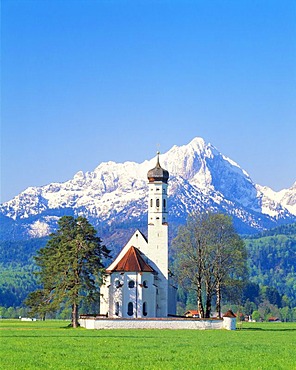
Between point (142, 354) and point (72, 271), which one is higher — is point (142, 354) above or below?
below

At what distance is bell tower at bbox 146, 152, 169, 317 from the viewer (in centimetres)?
11169

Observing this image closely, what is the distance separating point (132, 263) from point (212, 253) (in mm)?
10633

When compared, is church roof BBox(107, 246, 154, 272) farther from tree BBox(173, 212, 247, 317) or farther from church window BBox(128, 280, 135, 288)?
tree BBox(173, 212, 247, 317)

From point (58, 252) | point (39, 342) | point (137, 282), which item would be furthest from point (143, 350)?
point (137, 282)

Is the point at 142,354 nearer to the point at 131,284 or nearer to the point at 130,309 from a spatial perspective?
the point at 130,309

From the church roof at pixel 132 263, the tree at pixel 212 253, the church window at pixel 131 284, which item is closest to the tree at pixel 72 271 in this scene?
the church roof at pixel 132 263

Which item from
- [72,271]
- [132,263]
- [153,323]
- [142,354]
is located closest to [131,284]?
[132,263]

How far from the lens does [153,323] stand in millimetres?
92750

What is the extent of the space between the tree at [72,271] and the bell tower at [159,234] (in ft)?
36.3

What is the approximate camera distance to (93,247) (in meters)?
97.8

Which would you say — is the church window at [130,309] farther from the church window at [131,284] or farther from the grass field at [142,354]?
the grass field at [142,354]

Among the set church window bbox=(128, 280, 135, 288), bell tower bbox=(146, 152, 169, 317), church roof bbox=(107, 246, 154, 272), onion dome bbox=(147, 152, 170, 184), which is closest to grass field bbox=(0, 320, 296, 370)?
church roof bbox=(107, 246, 154, 272)

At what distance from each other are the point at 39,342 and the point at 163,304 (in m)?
50.4

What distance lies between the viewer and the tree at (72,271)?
96.0 metres
